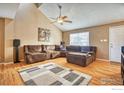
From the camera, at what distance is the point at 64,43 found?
10.7 feet

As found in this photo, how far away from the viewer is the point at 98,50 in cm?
343

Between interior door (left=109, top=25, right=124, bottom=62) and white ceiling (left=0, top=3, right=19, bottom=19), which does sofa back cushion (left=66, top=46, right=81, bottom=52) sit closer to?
interior door (left=109, top=25, right=124, bottom=62)

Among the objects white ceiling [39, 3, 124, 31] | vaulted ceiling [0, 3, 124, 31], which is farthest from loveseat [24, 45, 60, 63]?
white ceiling [39, 3, 124, 31]

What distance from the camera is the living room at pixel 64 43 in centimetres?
201

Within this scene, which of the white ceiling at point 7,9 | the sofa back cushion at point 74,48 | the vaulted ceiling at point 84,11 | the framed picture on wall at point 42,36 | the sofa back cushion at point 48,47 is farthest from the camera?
the sofa back cushion at point 48,47

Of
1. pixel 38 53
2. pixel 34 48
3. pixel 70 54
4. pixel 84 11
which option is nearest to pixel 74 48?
pixel 70 54

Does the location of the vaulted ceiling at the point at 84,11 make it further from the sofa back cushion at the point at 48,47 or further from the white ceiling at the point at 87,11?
the sofa back cushion at the point at 48,47

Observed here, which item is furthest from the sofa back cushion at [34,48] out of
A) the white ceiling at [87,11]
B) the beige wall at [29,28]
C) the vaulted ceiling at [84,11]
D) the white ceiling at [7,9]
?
the white ceiling at [87,11]

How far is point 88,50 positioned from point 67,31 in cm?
130

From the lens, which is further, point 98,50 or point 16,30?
point 16,30

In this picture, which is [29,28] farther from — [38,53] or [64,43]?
[64,43]
